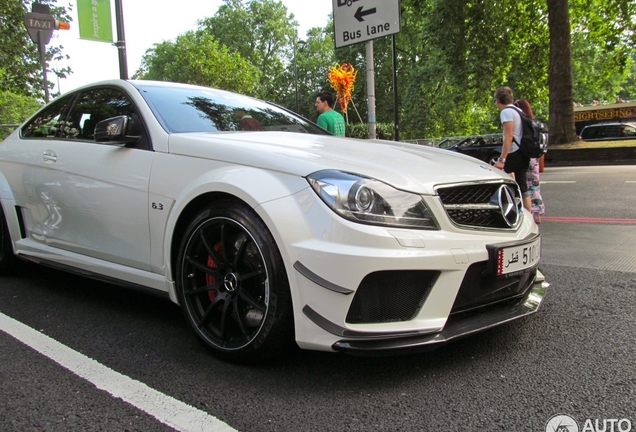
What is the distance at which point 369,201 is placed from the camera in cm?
227

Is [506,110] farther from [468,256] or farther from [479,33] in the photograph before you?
[479,33]

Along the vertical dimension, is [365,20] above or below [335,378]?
above

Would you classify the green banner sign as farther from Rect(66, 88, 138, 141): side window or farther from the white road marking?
the white road marking

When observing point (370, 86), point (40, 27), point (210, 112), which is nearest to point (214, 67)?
point (40, 27)

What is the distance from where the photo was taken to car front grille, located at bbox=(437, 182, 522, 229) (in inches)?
95.9

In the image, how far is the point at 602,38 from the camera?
74.9 feet

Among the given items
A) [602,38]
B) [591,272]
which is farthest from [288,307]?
[602,38]

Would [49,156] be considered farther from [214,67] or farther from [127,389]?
[214,67]

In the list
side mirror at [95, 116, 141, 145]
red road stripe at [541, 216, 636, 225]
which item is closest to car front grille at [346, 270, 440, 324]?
side mirror at [95, 116, 141, 145]

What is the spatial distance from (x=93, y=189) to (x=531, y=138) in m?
5.02

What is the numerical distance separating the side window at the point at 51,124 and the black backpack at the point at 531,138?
4.92 meters

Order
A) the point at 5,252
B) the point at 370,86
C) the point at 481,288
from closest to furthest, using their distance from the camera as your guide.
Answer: the point at 481,288 < the point at 5,252 < the point at 370,86

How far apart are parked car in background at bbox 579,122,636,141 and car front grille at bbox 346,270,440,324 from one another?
1221 inches

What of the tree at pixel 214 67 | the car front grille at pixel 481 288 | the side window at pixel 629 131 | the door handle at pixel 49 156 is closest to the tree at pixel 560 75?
the side window at pixel 629 131
